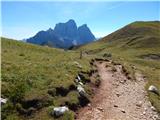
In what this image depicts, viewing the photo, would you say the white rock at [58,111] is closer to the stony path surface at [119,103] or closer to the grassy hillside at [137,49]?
the stony path surface at [119,103]

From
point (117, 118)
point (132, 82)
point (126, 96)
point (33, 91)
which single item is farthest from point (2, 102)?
point (132, 82)

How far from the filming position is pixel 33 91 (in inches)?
860

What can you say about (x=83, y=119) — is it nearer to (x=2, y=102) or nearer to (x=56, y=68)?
(x=2, y=102)

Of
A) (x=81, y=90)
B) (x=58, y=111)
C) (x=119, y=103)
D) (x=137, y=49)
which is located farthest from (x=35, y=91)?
(x=137, y=49)

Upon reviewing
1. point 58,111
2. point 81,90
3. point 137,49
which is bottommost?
point 58,111

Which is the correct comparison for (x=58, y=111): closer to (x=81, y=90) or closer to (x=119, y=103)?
(x=81, y=90)

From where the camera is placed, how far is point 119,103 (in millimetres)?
25172

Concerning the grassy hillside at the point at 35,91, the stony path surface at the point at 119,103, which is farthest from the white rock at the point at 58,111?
the stony path surface at the point at 119,103

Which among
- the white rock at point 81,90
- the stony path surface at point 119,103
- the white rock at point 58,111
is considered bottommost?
the stony path surface at point 119,103

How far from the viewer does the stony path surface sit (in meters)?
21.9

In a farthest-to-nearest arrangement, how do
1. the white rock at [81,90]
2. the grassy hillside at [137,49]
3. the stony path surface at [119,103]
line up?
the grassy hillside at [137,49] → the white rock at [81,90] → the stony path surface at [119,103]

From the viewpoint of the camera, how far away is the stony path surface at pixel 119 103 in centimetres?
2186

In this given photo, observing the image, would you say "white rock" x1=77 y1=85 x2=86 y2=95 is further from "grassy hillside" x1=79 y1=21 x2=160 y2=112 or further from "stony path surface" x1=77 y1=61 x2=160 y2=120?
"grassy hillside" x1=79 y1=21 x2=160 y2=112

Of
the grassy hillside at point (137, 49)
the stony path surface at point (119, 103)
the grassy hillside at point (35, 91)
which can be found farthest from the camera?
the grassy hillside at point (137, 49)
